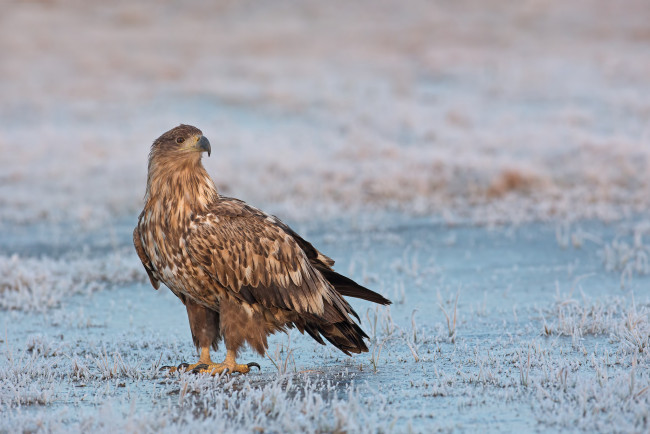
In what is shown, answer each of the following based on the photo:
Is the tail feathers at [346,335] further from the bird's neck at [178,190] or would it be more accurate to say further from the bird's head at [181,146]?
the bird's head at [181,146]

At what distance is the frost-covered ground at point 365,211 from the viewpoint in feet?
18.5

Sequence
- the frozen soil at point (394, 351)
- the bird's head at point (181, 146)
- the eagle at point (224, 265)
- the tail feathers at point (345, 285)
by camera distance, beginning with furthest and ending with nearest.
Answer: the tail feathers at point (345, 285) < the bird's head at point (181, 146) < the eagle at point (224, 265) < the frozen soil at point (394, 351)

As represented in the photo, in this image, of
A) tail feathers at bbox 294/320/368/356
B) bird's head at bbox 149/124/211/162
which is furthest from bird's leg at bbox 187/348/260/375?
bird's head at bbox 149/124/211/162

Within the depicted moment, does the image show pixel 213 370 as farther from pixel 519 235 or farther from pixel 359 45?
pixel 359 45

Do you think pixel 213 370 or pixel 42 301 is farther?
pixel 42 301

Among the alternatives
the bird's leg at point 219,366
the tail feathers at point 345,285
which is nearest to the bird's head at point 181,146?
the tail feathers at point 345,285

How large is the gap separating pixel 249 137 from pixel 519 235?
10210 mm

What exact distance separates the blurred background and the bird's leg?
23.4 feet

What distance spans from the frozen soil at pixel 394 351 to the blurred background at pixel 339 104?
3037 millimetres

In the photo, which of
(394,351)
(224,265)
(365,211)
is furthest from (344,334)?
(365,211)

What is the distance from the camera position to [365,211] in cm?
1426

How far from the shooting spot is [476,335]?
7.33 meters

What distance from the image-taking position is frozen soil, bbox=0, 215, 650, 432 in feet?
16.9

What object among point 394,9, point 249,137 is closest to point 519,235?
point 249,137
